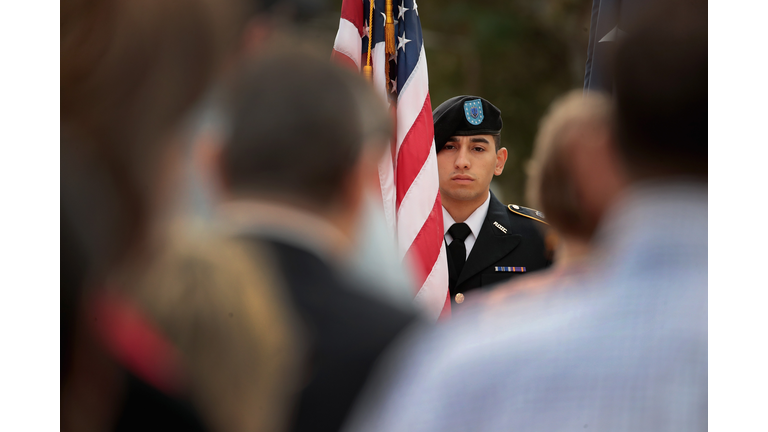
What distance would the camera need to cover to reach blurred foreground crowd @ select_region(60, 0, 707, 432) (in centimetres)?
73

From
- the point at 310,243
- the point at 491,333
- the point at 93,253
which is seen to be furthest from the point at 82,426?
the point at 491,333

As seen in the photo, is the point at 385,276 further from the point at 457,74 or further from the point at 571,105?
the point at 457,74

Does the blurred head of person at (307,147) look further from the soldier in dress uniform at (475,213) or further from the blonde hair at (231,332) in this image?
the soldier in dress uniform at (475,213)

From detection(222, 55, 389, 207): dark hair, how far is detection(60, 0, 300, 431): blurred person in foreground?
156 millimetres

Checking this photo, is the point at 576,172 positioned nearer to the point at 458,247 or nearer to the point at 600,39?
the point at 600,39

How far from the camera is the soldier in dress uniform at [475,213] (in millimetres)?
2713

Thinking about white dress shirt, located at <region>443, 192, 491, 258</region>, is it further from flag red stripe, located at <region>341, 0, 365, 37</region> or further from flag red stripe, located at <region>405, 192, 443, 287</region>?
flag red stripe, located at <region>341, 0, 365, 37</region>

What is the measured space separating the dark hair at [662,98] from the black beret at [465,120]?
1979mm

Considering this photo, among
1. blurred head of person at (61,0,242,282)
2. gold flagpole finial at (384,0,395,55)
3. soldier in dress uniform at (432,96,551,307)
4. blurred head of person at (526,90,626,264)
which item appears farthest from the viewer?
soldier in dress uniform at (432,96,551,307)

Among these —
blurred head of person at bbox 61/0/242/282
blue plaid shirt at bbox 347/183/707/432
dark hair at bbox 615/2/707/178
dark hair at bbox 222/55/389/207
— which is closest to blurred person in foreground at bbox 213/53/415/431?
dark hair at bbox 222/55/389/207

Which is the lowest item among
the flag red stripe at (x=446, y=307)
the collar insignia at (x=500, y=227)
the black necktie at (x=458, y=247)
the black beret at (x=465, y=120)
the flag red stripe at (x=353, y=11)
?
the flag red stripe at (x=446, y=307)

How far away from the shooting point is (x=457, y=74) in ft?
33.6

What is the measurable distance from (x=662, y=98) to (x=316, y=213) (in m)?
0.54

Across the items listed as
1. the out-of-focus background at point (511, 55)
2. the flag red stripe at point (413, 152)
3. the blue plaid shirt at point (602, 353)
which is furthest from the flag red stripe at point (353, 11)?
the out-of-focus background at point (511, 55)
